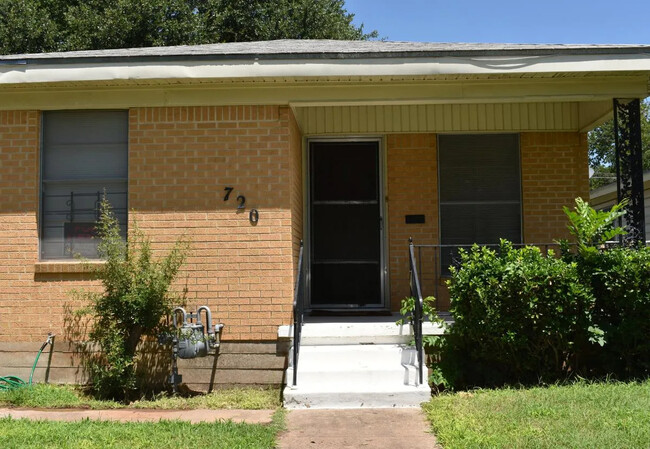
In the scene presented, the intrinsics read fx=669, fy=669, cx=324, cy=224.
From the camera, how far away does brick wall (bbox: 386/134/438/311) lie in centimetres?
861

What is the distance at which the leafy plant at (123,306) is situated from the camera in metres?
6.57

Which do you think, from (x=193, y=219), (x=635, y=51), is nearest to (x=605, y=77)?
(x=635, y=51)

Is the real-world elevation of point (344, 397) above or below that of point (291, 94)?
below

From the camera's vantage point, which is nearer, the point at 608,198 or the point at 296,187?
the point at 296,187

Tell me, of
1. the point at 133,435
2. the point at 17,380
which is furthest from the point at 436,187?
the point at 17,380

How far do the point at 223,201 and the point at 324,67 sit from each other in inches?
69.1

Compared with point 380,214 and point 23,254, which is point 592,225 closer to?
point 380,214

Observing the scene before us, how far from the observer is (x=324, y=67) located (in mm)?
6750

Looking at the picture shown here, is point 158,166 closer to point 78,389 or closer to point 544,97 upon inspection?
point 78,389

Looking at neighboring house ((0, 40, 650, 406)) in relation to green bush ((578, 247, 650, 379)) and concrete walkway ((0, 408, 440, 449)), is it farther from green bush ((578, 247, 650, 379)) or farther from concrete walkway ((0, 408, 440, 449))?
green bush ((578, 247, 650, 379))

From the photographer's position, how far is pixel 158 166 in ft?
23.6

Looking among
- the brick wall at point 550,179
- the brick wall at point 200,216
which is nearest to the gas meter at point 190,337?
the brick wall at point 200,216

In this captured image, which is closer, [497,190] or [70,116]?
[70,116]

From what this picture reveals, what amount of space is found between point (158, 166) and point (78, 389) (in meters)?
2.48
